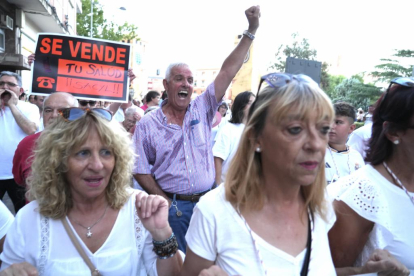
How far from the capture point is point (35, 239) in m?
1.91

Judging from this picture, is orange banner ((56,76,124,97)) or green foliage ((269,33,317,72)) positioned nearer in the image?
orange banner ((56,76,124,97))

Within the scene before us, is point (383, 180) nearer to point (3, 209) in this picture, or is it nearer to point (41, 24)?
point (3, 209)

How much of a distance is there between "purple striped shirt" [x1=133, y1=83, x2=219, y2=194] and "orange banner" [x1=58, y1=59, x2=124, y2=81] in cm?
107

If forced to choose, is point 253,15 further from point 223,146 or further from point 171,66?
point 223,146

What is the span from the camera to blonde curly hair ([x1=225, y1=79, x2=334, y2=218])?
155 centimetres

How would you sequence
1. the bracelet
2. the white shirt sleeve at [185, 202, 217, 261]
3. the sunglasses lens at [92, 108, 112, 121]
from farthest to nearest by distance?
the bracelet → the sunglasses lens at [92, 108, 112, 121] → the white shirt sleeve at [185, 202, 217, 261]

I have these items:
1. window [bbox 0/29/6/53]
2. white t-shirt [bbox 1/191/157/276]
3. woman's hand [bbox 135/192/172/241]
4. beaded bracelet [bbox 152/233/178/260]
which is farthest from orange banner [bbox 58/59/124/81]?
window [bbox 0/29/6/53]

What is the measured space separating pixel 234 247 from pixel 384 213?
2.73 feet

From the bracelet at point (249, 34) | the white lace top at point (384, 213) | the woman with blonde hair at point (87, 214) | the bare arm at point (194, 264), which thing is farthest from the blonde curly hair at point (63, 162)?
the bracelet at point (249, 34)

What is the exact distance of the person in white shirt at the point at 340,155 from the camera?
3.79m

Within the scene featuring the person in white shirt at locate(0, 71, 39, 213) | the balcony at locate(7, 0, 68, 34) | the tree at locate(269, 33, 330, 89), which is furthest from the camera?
the tree at locate(269, 33, 330, 89)

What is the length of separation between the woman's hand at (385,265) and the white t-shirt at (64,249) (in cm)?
112

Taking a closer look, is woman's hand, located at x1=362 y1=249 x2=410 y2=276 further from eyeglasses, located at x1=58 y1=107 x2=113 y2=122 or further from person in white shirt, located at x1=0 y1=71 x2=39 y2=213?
person in white shirt, located at x1=0 y1=71 x2=39 y2=213

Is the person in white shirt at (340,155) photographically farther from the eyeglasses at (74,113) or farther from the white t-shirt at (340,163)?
the eyeglasses at (74,113)
